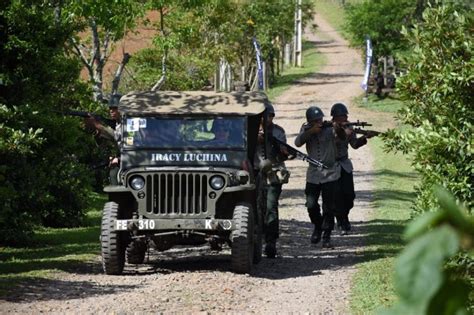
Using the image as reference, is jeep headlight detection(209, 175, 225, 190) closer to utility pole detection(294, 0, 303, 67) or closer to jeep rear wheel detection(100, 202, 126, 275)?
jeep rear wheel detection(100, 202, 126, 275)

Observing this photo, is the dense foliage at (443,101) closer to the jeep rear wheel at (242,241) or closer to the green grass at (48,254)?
the jeep rear wheel at (242,241)

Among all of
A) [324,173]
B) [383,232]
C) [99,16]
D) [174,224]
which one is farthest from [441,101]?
[99,16]

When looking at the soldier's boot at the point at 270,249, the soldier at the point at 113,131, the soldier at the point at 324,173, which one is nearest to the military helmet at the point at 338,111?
the soldier at the point at 324,173

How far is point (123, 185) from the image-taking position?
40.8ft

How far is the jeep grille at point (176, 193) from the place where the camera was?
39.9 feet

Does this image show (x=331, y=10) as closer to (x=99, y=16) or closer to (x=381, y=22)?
(x=381, y=22)

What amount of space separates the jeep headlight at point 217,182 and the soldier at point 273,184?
1.45 m

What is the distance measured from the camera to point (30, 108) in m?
13.4

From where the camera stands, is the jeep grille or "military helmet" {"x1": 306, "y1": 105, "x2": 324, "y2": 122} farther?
"military helmet" {"x1": 306, "y1": 105, "x2": 324, "y2": 122}

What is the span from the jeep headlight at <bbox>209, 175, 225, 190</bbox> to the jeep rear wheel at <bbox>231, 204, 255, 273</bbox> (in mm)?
309

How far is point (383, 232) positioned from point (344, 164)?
1.49 m

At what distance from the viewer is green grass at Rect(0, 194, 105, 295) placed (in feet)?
39.7

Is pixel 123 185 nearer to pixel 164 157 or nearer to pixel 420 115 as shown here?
pixel 164 157

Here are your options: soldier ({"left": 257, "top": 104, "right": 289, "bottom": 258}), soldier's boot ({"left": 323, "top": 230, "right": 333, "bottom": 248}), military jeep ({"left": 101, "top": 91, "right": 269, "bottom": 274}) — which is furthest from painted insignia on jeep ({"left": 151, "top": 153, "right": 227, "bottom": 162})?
soldier's boot ({"left": 323, "top": 230, "right": 333, "bottom": 248})
